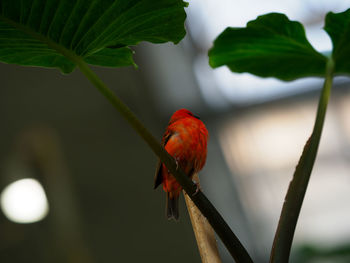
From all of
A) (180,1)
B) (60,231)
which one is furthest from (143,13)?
(60,231)

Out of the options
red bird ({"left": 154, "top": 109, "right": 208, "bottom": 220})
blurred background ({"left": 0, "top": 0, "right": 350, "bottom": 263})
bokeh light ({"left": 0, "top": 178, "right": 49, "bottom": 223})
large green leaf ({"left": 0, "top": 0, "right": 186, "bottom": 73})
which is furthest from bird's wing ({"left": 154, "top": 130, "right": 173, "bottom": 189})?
blurred background ({"left": 0, "top": 0, "right": 350, "bottom": 263})

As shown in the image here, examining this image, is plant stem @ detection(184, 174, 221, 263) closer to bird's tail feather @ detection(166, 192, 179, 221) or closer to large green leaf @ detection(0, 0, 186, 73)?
large green leaf @ detection(0, 0, 186, 73)

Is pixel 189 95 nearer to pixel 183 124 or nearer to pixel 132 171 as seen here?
pixel 132 171

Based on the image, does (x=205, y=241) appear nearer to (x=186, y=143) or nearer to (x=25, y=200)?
(x=186, y=143)

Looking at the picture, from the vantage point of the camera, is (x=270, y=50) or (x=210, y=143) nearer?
(x=270, y=50)

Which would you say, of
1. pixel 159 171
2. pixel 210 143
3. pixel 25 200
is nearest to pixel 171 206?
pixel 159 171

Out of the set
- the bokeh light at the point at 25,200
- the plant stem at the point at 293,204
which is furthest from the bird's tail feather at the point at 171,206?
the bokeh light at the point at 25,200

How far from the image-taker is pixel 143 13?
999 mm

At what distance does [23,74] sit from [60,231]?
104 inches

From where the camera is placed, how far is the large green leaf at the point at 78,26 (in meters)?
0.92

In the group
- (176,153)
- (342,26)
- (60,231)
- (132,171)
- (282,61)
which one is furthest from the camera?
(132,171)

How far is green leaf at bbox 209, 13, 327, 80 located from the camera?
46.6 inches

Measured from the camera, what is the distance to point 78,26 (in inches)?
37.8

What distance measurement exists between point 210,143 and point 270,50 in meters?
4.61
